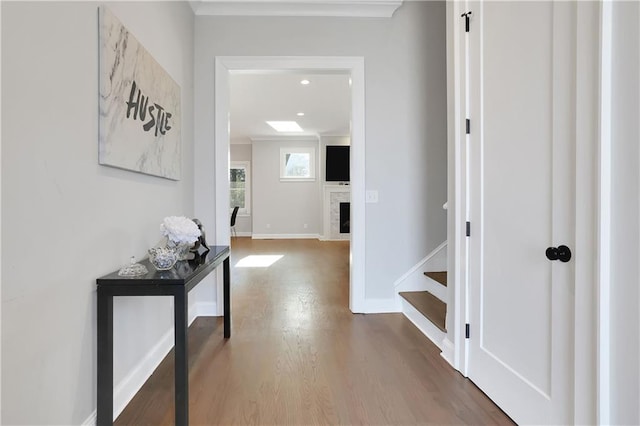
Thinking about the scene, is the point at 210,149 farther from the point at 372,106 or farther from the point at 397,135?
the point at 397,135

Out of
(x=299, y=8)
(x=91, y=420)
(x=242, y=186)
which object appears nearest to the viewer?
(x=91, y=420)

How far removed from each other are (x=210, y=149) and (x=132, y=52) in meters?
1.18

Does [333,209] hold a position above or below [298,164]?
below

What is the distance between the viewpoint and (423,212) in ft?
9.46

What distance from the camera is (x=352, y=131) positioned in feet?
9.25

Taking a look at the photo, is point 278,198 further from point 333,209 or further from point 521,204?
point 521,204

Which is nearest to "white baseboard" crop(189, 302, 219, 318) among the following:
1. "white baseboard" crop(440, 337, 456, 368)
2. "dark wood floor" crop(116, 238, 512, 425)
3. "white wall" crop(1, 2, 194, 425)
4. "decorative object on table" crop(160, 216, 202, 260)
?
"dark wood floor" crop(116, 238, 512, 425)

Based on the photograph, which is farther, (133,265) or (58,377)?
(133,265)

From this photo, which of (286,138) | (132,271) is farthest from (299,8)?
(286,138)

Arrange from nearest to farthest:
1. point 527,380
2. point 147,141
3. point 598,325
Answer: point 598,325 < point 527,380 < point 147,141

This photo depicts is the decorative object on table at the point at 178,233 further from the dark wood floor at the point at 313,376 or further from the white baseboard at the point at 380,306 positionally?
the white baseboard at the point at 380,306

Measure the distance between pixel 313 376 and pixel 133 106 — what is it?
1774 millimetres

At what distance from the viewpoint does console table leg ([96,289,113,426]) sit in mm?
1302

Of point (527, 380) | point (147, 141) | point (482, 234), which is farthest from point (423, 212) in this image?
point (147, 141)
